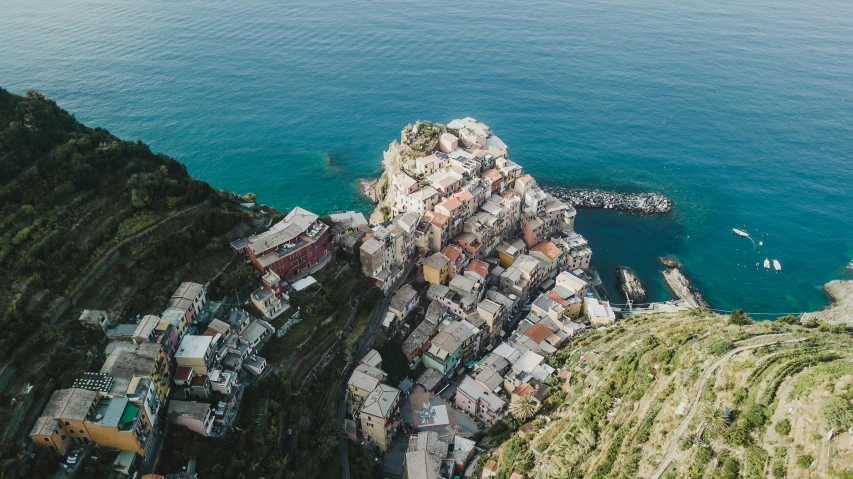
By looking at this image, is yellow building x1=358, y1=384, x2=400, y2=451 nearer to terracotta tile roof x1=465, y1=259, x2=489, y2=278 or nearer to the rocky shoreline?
terracotta tile roof x1=465, y1=259, x2=489, y2=278

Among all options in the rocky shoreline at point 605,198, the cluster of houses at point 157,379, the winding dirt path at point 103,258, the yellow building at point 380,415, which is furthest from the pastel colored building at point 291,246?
the rocky shoreline at point 605,198

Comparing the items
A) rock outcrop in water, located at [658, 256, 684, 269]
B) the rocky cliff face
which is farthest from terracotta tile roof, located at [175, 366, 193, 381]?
rock outcrop in water, located at [658, 256, 684, 269]

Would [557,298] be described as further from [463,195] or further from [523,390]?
[463,195]

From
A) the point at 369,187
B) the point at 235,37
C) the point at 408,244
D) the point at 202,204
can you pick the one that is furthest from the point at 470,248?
the point at 235,37

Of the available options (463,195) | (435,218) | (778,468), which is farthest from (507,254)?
(778,468)

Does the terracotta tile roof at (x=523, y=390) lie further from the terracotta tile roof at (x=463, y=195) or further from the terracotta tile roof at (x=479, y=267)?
the terracotta tile roof at (x=463, y=195)

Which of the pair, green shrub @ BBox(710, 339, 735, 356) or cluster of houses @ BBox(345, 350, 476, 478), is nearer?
green shrub @ BBox(710, 339, 735, 356)
